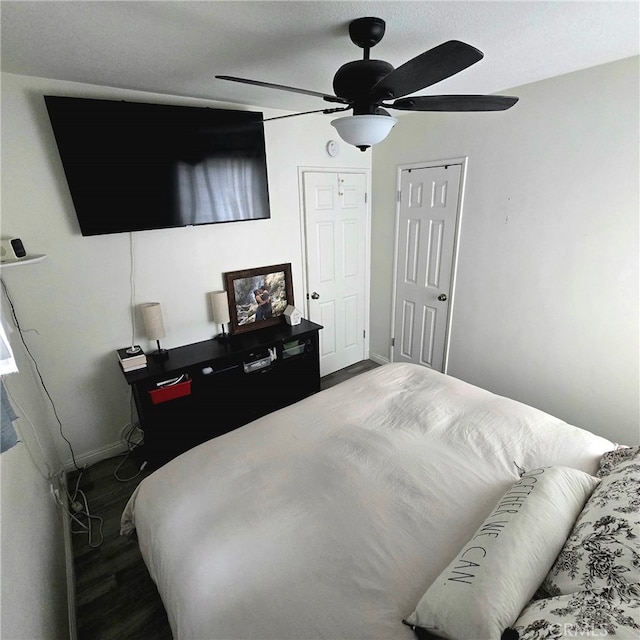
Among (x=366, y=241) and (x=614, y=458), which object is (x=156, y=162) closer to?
(x=366, y=241)

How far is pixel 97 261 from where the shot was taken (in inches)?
93.0

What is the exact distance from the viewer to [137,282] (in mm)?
2541

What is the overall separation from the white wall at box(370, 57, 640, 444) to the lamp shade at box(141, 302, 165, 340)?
2.48m

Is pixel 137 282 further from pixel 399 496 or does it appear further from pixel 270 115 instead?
pixel 399 496

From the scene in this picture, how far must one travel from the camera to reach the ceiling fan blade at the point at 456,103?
1359 mm

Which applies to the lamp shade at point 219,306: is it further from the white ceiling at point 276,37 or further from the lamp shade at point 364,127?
the lamp shade at point 364,127

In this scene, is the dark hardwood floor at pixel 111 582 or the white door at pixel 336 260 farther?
the white door at pixel 336 260

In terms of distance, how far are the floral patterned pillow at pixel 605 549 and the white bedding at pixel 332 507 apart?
1.05 feet

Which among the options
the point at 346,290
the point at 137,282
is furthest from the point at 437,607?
the point at 346,290

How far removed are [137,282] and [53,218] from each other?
616 mm

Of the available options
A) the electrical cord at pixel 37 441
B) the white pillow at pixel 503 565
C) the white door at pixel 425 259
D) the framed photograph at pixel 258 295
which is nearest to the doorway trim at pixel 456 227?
the white door at pixel 425 259

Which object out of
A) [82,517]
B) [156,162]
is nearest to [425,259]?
[156,162]

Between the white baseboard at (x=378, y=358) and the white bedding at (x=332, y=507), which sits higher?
the white bedding at (x=332, y=507)

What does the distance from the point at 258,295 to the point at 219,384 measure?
86 centimetres
